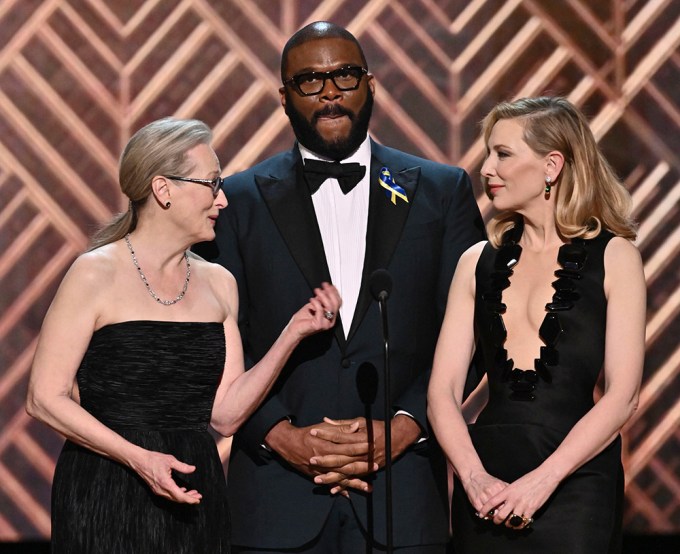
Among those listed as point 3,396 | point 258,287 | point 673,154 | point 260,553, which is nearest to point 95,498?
point 260,553

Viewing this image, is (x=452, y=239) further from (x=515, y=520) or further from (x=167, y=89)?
(x=167, y=89)

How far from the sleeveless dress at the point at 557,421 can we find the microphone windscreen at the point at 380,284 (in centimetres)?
32

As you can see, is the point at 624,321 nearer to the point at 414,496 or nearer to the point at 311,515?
the point at 414,496

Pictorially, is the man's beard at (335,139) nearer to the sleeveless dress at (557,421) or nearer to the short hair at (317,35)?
the short hair at (317,35)

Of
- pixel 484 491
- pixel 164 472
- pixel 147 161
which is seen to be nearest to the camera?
pixel 164 472

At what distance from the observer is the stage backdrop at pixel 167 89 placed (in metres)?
3.59

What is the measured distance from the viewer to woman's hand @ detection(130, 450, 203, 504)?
215cm

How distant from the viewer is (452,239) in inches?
103

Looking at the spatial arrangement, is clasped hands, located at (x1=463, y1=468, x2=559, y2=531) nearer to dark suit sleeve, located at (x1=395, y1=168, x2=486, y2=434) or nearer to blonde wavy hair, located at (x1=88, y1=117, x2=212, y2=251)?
dark suit sleeve, located at (x1=395, y1=168, x2=486, y2=434)

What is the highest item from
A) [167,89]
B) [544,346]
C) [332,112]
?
[167,89]

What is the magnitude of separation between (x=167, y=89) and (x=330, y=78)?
1185 millimetres

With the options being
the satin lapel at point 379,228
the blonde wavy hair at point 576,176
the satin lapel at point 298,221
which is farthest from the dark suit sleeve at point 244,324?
the blonde wavy hair at point 576,176

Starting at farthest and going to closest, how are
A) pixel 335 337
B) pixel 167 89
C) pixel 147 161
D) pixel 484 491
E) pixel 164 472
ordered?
pixel 167 89, pixel 335 337, pixel 147 161, pixel 484 491, pixel 164 472

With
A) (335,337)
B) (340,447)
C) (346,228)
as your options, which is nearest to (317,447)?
(340,447)
